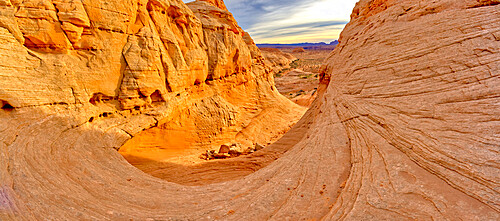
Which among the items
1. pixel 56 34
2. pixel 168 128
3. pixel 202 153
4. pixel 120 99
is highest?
pixel 56 34

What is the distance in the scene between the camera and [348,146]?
5.64 metres

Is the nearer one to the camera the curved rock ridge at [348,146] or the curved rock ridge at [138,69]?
the curved rock ridge at [348,146]

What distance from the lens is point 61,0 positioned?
6.97 meters

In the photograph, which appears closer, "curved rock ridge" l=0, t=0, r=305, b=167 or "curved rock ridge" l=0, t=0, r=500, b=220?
"curved rock ridge" l=0, t=0, r=500, b=220

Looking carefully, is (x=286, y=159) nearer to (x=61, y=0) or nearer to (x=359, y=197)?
Answer: (x=359, y=197)

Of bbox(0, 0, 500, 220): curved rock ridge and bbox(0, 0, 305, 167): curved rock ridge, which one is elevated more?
bbox(0, 0, 305, 167): curved rock ridge

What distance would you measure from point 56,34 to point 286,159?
25.2 ft

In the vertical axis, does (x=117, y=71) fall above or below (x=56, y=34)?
below

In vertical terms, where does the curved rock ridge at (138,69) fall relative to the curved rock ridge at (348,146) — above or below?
above

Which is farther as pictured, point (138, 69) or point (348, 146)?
point (138, 69)

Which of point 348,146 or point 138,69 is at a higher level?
point 138,69

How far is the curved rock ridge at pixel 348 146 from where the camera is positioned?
371 centimetres

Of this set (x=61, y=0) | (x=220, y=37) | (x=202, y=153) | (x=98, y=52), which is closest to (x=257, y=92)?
(x=220, y=37)

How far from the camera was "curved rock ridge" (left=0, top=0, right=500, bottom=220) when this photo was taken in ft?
12.2
